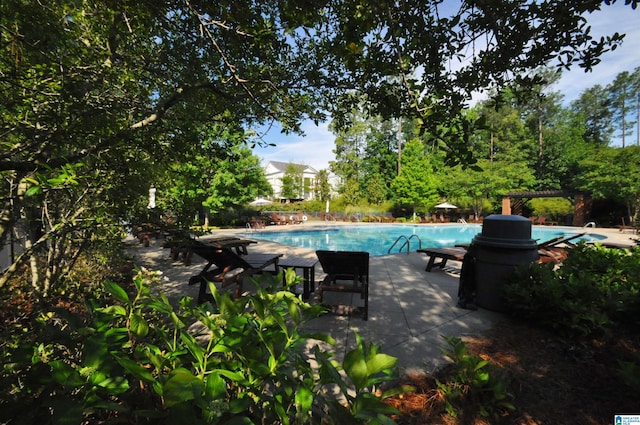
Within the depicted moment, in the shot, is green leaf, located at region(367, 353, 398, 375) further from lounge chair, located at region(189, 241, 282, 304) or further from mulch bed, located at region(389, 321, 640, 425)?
lounge chair, located at region(189, 241, 282, 304)

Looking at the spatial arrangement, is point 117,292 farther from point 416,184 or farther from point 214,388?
point 416,184

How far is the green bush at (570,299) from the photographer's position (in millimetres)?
3131

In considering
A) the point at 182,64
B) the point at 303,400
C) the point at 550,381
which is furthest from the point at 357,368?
the point at 182,64

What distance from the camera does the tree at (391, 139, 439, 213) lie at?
30938 mm

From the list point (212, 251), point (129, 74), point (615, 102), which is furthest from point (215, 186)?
point (615, 102)

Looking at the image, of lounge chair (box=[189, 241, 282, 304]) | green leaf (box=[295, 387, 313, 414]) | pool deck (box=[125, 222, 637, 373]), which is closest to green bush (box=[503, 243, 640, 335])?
pool deck (box=[125, 222, 637, 373])

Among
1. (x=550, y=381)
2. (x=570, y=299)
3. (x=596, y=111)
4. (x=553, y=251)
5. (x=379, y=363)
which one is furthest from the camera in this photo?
(x=596, y=111)

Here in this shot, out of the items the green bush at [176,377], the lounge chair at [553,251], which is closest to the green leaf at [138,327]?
the green bush at [176,377]

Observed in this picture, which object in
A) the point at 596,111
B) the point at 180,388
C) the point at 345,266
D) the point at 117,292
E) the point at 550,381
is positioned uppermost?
the point at 596,111

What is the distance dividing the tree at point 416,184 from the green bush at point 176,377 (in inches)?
1244

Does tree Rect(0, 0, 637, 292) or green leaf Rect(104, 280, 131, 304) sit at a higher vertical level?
tree Rect(0, 0, 637, 292)

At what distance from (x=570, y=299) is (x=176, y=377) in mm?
4318

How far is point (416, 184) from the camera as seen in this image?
30.8 metres

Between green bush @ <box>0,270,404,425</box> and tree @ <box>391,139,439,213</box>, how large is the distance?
31598 millimetres
